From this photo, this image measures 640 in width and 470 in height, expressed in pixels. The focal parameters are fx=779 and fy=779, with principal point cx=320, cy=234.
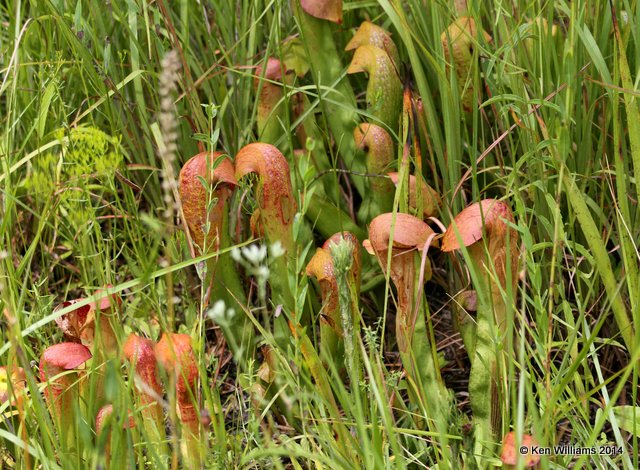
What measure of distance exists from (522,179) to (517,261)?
1.18 feet

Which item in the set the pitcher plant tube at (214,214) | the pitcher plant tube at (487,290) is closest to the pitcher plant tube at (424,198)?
the pitcher plant tube at (487,290)

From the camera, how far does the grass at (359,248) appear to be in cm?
99

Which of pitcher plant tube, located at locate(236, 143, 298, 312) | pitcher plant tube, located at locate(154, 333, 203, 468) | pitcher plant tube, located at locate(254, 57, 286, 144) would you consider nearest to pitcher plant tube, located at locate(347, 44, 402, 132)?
pitcher plant tube, located at locate(254, 57, 286, 144)

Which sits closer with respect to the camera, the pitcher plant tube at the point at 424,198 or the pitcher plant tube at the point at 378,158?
the pitcher plant tube at the point at 424,198

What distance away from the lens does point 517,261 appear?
111cm

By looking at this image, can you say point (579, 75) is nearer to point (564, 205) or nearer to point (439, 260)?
point (564, 205)

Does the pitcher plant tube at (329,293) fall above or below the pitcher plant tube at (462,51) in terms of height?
below

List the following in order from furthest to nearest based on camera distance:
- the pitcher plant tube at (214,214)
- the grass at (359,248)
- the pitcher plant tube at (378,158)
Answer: the pitcher plant tube at (378,158), the pitcher plant tube at (214,214), the grass at (359,248)

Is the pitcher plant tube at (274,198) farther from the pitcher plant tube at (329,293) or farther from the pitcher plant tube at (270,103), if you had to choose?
the pitcher plant tube at (270,103)

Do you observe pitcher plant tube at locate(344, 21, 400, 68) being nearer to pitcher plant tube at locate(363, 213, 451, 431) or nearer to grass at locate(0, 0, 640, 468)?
grass at locate(0, 0, 640, 468)

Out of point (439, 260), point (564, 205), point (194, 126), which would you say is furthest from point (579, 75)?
point (194, 126)

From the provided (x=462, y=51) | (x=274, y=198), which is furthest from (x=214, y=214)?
(x=462, y=51)

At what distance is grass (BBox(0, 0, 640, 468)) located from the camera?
0.99 metres

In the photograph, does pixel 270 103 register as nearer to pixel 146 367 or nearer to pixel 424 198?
pixel 424 198
